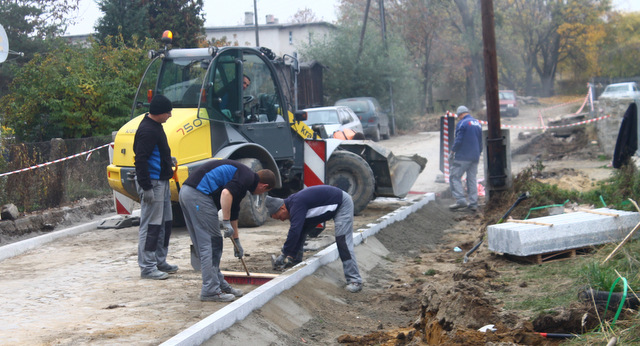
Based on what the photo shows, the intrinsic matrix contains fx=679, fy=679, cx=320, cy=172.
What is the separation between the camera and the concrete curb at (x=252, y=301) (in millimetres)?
5078

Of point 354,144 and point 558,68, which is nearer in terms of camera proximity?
point 354,144

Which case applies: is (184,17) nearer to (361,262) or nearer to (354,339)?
(361,262)

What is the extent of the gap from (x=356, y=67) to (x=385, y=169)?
22030 mm

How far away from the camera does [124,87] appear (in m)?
15.8

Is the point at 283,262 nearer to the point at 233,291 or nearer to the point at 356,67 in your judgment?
the point at 233,291

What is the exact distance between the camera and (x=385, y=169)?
12.5 m

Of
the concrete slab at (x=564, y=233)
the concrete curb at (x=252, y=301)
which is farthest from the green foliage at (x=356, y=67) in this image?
the concrete slab at (x=564, y=233)

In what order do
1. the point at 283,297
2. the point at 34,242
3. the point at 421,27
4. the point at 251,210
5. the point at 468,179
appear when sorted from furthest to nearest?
1. the point at 421,27
2. the point at 468,179
3. the point at 251,210
4. the point at 34,242
5. the point at 283,297

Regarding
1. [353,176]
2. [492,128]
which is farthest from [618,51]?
[353,176]

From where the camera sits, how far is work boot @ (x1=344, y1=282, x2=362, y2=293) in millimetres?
7750

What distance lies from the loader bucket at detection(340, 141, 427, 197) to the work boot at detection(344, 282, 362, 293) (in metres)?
4.87

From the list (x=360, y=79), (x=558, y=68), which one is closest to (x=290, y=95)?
(x=360, y=79)

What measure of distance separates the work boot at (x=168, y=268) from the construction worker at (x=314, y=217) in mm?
1160

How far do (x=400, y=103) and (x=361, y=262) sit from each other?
27718 millimetres
